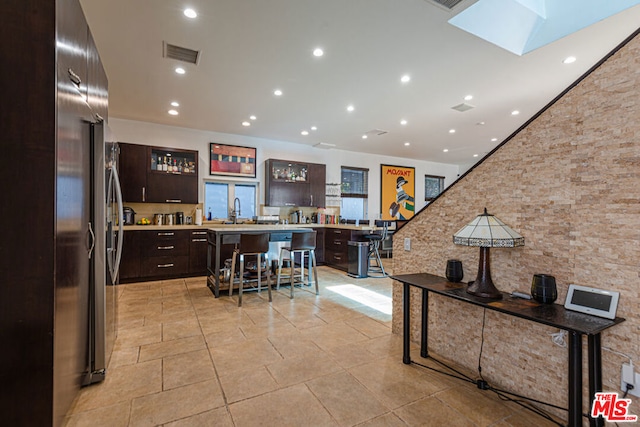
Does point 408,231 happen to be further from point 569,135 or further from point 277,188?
point 277,188

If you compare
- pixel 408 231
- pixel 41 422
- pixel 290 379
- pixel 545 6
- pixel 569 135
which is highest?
pixel 545 6

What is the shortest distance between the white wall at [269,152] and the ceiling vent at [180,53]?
187cm

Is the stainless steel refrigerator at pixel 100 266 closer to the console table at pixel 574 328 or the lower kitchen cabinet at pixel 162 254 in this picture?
the console table at pixel 574 328

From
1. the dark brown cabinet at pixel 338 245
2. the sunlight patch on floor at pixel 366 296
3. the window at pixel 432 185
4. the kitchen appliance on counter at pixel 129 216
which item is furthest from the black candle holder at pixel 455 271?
the window at pixel 432 185

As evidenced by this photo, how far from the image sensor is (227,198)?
6.71 m

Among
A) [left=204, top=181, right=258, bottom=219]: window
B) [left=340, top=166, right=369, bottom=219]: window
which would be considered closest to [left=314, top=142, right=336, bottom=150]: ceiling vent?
[left=340, top=166, right=369, bottom=219]: window

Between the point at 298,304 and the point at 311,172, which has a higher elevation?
the point at 311,172

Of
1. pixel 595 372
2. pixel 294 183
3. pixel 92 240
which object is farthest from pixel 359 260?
pixel 92 240

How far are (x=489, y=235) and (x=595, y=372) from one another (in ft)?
2.87

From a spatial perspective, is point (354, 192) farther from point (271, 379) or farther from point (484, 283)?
point (271, 379)

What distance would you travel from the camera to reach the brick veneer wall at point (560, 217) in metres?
1.55

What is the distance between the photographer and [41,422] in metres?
1.33

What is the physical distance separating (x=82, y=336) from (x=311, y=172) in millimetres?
5945

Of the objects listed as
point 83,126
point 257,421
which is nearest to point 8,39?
point 83,126
